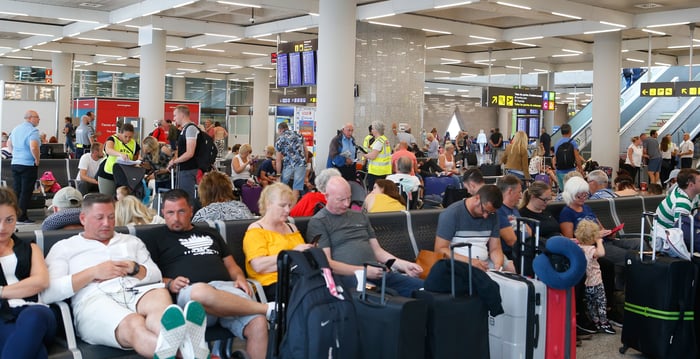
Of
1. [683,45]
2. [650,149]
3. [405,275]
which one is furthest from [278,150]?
[683,45]

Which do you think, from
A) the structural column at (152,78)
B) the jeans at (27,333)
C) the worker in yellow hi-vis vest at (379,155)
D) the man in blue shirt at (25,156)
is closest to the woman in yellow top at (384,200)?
the jeans at (27,333)

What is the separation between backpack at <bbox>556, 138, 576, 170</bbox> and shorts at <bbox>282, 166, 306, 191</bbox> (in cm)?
571

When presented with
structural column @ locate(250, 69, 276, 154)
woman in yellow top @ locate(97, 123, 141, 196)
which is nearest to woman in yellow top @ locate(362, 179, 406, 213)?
woman in yellow top @ locate(97, 123, 141, 196)

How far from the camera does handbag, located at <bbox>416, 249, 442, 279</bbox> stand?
5.47m

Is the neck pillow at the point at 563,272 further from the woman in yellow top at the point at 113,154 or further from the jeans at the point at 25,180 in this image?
the jeans at the point at 25,180

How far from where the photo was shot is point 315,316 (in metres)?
3.83

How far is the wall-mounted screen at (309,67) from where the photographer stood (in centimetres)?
1677

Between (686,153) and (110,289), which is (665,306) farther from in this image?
(686,153)

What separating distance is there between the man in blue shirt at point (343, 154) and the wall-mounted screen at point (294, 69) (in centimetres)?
466

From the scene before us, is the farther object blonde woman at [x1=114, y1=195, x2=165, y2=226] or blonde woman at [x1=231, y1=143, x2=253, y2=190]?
blonde woman at [x1=231, y1=143, x2=253, y2=190]

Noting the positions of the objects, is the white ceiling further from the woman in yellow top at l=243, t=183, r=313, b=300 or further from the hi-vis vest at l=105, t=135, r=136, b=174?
the woman in yellow top at l=243, t=183, r=313, b=300

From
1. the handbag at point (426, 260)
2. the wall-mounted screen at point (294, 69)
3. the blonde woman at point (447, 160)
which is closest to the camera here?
the handbag at point (426, 260)

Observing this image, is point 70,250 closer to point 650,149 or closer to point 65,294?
point 65,294

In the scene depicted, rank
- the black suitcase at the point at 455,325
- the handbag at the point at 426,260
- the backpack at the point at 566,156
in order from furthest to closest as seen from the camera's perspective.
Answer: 1. the backpack at the point at 566,156
2. the handbag at the point at 426,260
3. the black suitcase at the point at 455,325
